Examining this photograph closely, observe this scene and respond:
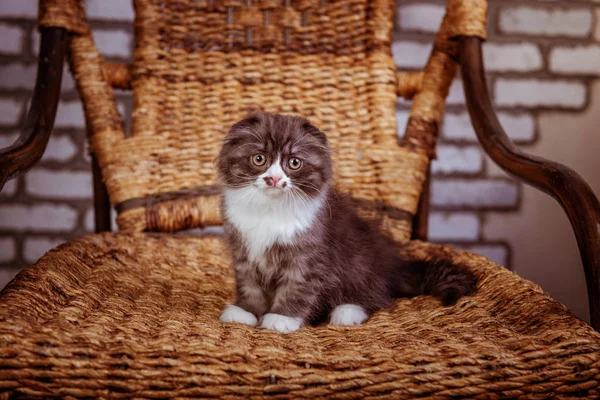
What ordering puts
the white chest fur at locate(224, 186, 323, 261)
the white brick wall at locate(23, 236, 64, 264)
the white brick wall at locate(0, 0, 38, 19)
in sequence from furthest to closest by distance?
1. the white brick wall at locate(23, 236, 64, 264)
2. the white brick wall at locate(0, 0, 38, 19)
3. the white chest fur at locate(224, 186, 323, 261)

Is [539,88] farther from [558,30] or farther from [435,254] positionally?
[435,254]

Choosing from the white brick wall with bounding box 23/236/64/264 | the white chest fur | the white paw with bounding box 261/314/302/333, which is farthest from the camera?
the white brick wall with bounding box 23/236/64/264

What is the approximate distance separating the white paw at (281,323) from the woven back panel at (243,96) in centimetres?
59

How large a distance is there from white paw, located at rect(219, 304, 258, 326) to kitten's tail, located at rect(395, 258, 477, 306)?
0.35 m

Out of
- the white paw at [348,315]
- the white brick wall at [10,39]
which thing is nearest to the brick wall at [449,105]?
the white brick wall at [10,39]

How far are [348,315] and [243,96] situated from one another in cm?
80

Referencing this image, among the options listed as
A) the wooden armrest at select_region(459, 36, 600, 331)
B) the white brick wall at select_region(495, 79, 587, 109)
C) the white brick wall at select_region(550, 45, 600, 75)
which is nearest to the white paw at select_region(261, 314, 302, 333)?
the wooden armrest at select_region(459, 36, 600, 331)

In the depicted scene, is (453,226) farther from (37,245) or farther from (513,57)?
(37,245)

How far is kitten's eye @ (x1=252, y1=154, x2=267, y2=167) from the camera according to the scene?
116 centimetres

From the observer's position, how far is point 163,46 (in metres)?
1.73

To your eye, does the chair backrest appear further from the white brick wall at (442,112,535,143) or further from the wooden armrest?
the white brick wall at (442,112,535,143)

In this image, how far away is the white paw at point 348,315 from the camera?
3.66 feet

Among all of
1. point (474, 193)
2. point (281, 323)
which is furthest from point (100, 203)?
point (474, 193)

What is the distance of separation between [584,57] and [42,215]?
188 centimetres
